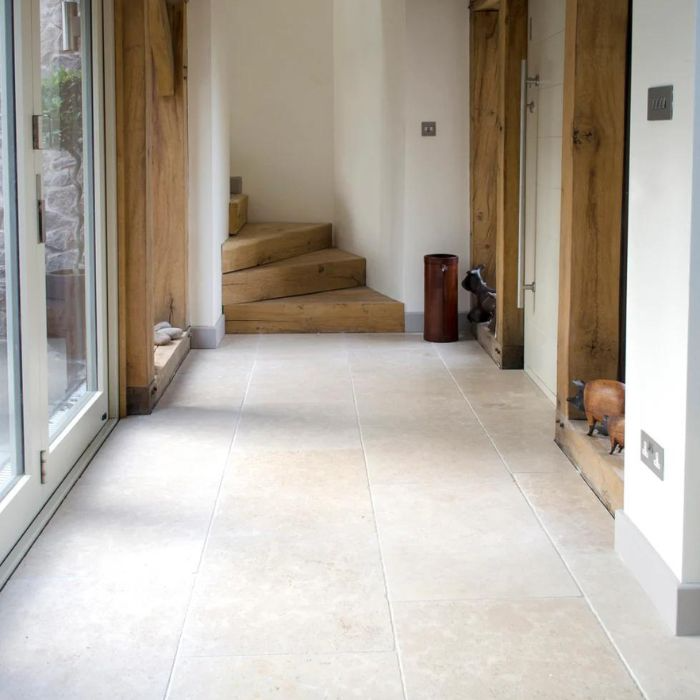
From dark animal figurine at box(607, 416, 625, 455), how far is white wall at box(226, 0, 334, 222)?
5.65 meters

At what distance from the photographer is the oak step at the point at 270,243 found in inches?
294

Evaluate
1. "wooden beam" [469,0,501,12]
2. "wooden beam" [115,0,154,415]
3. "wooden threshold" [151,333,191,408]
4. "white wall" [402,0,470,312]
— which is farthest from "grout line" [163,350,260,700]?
"wooden beam" [469,0,501,12]

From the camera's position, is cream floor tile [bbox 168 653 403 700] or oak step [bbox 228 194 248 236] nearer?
cream floor tile [bbox 168 653 403 700]

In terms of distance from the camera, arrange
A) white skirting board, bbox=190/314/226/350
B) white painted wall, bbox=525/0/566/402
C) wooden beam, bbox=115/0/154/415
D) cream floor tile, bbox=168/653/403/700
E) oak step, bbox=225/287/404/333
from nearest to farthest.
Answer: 1. cream floor tile, bbox=168/653/403/700
2. wooden beam, bbox=115/0/154/415
3. white painted wall, bbox=525/0/566/402
4. white skirting board, bbox=190/314/226/350
5. oak step, bbox=225/287/404/333

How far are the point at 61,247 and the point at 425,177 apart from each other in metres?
3.54

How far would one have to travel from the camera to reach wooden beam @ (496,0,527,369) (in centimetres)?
583

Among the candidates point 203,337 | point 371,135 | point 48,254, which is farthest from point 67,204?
point 371,135

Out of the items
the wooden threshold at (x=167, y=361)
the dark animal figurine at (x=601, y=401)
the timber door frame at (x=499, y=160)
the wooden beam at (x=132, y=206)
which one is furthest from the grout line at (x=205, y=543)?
the timber door frame at (x=499, y=160)

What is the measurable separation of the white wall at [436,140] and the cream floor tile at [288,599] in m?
4.04

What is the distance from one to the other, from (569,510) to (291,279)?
4.25 metres

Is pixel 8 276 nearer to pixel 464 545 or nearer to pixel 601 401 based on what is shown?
pixel 464 545

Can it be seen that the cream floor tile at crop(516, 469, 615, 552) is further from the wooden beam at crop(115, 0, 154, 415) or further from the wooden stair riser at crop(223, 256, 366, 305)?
the wooden stair riser at crop(223, 256, 366, 305)

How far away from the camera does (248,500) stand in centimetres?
384

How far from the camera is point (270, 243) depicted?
795 cm
